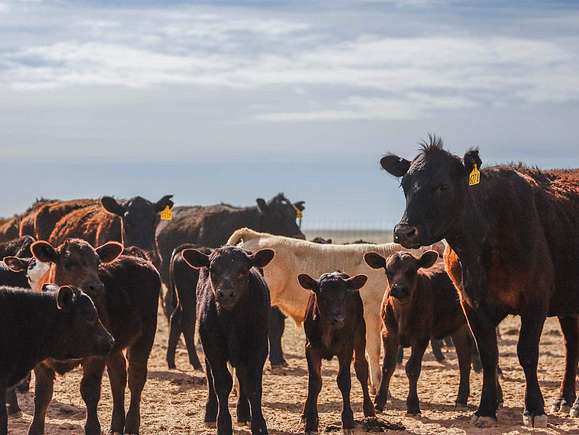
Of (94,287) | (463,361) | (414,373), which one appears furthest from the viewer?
(463,361)

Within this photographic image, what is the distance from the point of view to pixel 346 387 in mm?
9773

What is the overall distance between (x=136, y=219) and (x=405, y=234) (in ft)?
27.1

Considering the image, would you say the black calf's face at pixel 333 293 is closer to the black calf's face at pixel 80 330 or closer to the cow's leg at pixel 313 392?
the cow's leg at pixel 313 392

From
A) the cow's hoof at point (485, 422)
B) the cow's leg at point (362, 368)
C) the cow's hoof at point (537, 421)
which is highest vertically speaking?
the cow's leg at point (362, 368)

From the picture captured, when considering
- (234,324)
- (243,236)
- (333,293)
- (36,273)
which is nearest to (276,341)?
(243,236)

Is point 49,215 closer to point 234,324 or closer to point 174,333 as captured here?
point 174,333

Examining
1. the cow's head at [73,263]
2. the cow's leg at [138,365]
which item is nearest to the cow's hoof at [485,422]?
the cow's leg at [138,365]

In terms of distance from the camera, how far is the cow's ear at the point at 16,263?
1022 centimetres

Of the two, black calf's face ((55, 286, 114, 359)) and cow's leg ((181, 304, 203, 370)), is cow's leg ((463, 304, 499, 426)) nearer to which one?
black calf's face ((55, 286, 114, 359))

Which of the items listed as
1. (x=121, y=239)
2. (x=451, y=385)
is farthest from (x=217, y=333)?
(x=121, y=239)

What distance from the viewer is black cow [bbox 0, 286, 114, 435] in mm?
8453

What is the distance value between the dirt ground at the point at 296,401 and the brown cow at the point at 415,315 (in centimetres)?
32

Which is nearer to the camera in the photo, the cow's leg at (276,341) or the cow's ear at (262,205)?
the cow's leg at (276,341)

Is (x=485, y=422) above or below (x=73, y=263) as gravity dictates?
below
